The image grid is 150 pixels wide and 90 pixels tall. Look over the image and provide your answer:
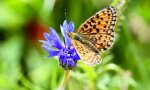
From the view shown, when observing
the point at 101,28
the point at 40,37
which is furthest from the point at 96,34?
the point at 40,37

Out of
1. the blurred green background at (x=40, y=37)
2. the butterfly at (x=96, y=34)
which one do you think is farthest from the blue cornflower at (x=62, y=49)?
the blurred green background at (x=40, y=37)

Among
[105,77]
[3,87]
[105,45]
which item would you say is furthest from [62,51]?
[3,87]

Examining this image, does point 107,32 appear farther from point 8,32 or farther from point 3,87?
point 8,32

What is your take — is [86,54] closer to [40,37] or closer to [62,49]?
[62,49]

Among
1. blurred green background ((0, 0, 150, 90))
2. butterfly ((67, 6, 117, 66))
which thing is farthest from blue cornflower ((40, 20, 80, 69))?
blurred green background ((0, 0, 150, 90))

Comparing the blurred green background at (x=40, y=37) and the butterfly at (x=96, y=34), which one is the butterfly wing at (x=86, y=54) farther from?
the blurred green background at (x=40, y=37)

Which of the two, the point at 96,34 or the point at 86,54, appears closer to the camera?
the point at 86,54
